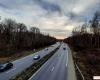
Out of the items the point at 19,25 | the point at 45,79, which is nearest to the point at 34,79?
the point at 45,79

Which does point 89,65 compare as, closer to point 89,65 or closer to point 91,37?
point 89,65

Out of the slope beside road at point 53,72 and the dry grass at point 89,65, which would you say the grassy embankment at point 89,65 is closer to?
the dry grass at point 89,65

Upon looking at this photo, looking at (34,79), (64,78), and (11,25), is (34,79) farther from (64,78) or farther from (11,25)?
(11,25)

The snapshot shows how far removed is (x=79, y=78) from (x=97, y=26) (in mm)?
73276

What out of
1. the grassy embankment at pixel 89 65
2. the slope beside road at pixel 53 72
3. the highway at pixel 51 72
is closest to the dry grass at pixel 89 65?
the grassy embankment at pixel 89 65

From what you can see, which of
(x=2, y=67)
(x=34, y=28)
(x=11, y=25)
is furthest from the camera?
(x=34, y=28)

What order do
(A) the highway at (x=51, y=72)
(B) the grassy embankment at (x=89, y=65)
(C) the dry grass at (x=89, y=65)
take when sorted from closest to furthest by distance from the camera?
(A) the highway at (x=51, y=72) < (B) the grassy embankment at (x=89, y=65) < (C) the dry grass at (x=89, y=65)

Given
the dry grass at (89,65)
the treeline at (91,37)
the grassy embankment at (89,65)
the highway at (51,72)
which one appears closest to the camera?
→ the highway at (51,72)

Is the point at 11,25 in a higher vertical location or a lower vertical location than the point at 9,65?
higher

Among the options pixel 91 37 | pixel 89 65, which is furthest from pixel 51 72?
pixel 91 37

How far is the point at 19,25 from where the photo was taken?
13900 cm

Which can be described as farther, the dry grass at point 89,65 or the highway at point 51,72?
the dry grass at point 89,65

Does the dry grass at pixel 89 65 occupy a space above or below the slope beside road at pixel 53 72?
below

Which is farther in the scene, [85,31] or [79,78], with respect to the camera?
[85,31]
